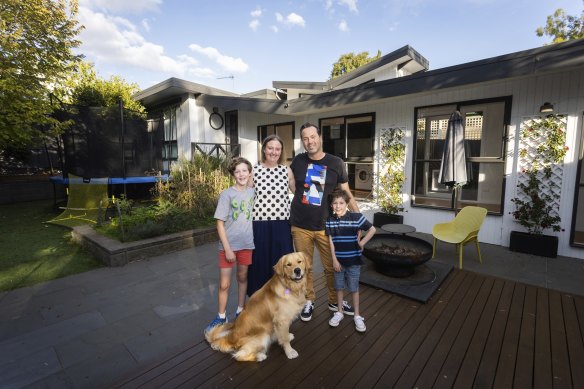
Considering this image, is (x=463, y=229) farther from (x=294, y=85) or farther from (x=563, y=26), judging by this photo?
(x=563, y=26)

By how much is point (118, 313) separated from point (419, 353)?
2.99m

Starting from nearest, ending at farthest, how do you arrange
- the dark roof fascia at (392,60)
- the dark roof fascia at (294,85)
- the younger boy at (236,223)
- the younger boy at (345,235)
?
the younger boy at (236,223), the younger boy at (345,235), the dark roof fascia at (392,60), the dark roof fascia at (294,85)

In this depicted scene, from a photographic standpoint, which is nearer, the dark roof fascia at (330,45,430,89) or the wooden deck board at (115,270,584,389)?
the wooden deck board at (115,270,584,389)

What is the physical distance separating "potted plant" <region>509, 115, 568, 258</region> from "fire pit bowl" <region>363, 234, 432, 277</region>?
2268 millimetres

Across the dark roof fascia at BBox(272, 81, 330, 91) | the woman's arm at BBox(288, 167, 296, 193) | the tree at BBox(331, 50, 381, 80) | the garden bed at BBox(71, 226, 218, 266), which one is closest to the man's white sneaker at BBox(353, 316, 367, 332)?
the woman's arm at BBox(288, 167, 296, 193)

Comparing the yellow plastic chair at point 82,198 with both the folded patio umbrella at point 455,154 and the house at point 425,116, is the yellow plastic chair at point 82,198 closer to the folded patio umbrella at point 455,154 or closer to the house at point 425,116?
the house at point 425,116

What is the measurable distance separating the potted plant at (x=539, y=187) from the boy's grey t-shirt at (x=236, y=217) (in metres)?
4.75

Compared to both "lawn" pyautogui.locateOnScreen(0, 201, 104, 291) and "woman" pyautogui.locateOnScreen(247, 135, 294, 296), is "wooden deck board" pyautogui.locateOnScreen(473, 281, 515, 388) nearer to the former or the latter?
"woman" pyautogui.locateOnScreen(247, 135, 294, 296)

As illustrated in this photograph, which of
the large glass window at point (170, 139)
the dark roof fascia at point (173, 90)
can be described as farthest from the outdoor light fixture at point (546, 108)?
the large glass window at point (170, 139)

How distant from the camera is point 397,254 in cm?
342

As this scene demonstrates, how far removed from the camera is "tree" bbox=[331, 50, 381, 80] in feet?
80.8

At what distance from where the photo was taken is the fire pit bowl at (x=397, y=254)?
3.36 meters

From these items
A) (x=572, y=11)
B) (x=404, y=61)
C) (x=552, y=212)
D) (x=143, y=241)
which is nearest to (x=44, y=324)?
(x=143, y=241)

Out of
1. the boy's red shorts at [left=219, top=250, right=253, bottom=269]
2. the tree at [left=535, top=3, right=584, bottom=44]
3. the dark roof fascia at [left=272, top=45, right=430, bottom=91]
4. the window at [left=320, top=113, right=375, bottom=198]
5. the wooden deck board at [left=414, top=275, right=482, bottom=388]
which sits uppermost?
the tree at [left=535, top=3, right=584, bottom=44]
